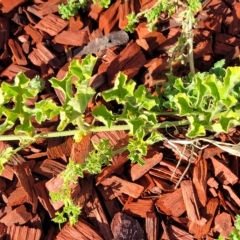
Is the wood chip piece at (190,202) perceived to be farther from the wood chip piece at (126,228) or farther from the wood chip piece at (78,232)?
the wood chip piece at (78,232)

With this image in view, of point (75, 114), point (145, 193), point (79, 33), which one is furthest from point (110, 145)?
point (79, 33)

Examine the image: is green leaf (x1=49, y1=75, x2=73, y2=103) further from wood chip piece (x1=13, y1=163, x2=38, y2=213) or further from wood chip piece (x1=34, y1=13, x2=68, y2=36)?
wood chip piece (x1=34, y1=13, x2=68, y2=36)

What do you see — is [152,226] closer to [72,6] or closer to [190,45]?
[190,45]

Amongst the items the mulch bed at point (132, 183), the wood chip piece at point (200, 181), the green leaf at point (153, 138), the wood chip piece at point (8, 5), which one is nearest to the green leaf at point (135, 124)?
the green leaf at point (153, 138)

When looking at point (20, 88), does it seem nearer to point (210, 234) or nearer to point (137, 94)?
point (137, 94)

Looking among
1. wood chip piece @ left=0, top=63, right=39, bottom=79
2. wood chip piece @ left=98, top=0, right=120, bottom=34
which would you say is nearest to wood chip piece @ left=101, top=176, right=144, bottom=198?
wood chip piece @ left=0, top=63, right=39, bottom=79

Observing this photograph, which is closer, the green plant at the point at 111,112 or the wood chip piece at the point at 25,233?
the green plant at the point at 111,112

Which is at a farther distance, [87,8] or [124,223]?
[87,8]

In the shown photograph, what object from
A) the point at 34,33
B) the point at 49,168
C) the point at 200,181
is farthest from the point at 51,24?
the point at 200,181
